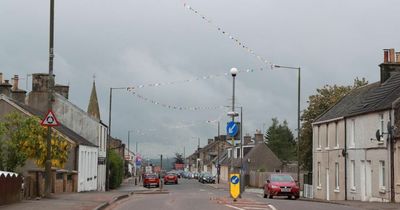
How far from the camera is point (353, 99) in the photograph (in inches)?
1699

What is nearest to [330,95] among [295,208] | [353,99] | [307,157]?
[307,157]

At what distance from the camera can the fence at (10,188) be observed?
2038cm

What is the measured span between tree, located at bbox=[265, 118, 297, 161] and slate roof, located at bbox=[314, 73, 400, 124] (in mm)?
92619

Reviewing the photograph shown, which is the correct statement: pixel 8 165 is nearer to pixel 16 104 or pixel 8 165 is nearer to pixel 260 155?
pixel 16 104

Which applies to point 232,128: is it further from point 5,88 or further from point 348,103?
point 5,88

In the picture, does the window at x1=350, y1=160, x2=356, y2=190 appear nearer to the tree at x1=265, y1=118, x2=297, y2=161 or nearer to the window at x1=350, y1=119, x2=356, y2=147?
the window at x1=350, y1=119, x2=356, y2=147

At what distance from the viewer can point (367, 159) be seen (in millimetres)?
35156

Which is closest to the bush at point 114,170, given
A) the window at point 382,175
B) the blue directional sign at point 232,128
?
the window at point 382,175

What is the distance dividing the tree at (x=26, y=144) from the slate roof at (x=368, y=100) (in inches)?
663

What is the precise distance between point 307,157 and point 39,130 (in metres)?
37.1

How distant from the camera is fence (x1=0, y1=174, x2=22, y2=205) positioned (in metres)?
20.4

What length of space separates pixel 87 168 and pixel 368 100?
22.7 meters

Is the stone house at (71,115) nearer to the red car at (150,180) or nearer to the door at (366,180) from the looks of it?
the red car at (150,180)

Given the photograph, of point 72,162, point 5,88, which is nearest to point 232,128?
point 72,162
